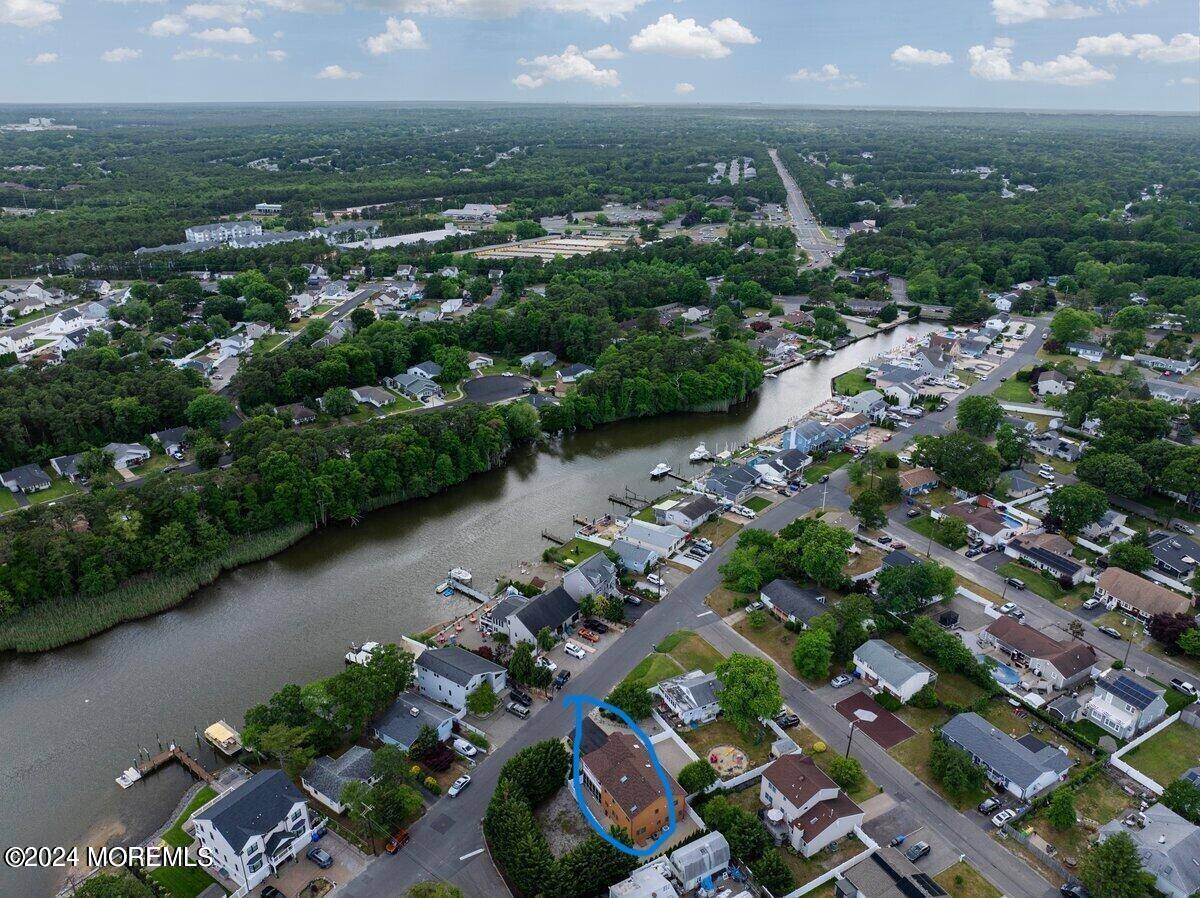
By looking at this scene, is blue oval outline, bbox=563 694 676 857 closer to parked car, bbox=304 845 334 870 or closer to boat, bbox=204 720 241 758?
parked car, bbox=304 845 334 870

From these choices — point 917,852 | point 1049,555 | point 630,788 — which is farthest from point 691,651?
point 1049,555

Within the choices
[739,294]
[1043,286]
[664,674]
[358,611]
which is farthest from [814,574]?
[1043,286]

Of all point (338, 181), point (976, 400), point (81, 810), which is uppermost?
point (338, 181)

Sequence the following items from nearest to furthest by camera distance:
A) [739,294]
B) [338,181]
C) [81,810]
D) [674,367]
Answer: [81,810] < [674,367] < [739,294] < [338,181]

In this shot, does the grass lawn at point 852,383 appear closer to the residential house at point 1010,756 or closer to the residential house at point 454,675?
the residential house at point 1010,756

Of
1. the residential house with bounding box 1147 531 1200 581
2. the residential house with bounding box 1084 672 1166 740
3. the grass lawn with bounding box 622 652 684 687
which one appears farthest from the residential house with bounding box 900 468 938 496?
the grass lawn with bounding box 622 652 684 687

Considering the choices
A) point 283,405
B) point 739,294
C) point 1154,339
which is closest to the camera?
point 283,405

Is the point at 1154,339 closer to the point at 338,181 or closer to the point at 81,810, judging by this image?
the point at 81,810
